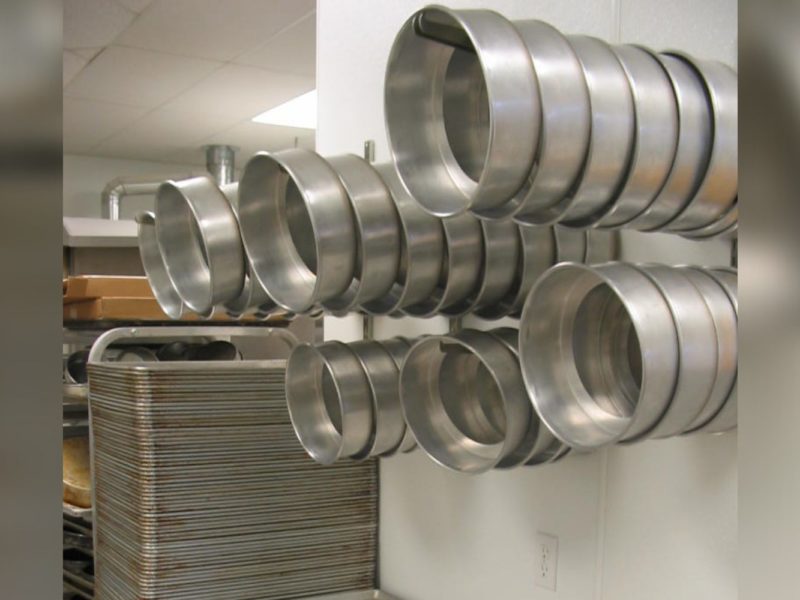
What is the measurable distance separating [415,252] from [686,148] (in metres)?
0.47

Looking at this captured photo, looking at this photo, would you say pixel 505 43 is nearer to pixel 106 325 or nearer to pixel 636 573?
pixel 636 573

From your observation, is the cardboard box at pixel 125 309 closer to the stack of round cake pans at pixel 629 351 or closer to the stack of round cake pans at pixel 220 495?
the stack of round cake pans at pixel 220 495

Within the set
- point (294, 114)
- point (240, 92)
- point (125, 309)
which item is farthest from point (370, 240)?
point (294, 114)

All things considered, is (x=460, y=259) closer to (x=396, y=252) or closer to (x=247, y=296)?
(x=396, y=252)

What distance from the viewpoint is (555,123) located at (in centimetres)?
87

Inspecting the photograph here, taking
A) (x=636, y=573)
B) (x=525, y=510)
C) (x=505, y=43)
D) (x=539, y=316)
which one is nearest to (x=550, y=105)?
(x=505, y=43)

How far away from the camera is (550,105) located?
2.86 feet

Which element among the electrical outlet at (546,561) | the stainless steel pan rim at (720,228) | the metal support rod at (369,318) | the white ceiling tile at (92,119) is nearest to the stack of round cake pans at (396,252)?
the stainless steel pan rim at (720,228)

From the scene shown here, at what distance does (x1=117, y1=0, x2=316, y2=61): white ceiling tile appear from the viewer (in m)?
3.56

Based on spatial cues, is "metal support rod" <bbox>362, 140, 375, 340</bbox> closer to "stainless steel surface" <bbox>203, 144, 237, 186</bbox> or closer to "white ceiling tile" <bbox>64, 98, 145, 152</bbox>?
"white ceiling tile" <bbox>64, 98, 145, 152</bbox>

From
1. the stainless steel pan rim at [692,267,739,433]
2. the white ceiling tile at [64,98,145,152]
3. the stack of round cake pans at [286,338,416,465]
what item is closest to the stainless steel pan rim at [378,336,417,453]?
the stack of round cake pans at [286,338,416,465]

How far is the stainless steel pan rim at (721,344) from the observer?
0.94 meters

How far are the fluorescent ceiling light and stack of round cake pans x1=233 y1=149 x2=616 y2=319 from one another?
3805 millimetres

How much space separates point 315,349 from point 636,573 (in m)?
0.65
